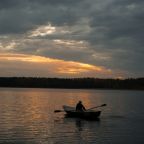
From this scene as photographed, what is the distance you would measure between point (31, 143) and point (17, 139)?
1929 millimetres

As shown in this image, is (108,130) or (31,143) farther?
(108,130)

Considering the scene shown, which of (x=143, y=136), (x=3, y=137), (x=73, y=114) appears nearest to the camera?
(x=3, y=137)

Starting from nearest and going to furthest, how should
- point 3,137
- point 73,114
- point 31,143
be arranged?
point 31,143 < point 3,137 < point 73,114

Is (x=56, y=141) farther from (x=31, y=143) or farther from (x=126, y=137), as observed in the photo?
(x=126, y=137)

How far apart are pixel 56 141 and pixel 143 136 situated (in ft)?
26.9

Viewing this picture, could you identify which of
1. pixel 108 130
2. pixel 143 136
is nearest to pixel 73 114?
pixel 108 130

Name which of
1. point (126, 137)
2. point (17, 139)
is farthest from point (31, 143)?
point (126, 137)

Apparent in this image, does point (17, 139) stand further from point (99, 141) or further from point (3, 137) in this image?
point (99, 141)

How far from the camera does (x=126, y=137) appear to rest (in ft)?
103

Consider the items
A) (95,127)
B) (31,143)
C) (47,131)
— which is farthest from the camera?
(95,127)

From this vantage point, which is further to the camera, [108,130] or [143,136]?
[108,130]

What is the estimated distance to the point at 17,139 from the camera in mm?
28703

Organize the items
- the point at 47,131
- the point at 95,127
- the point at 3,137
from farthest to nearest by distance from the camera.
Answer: the point at 95,127 < the point at 47,131 < the point at 3,137

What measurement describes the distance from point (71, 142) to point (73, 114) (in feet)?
58.3
